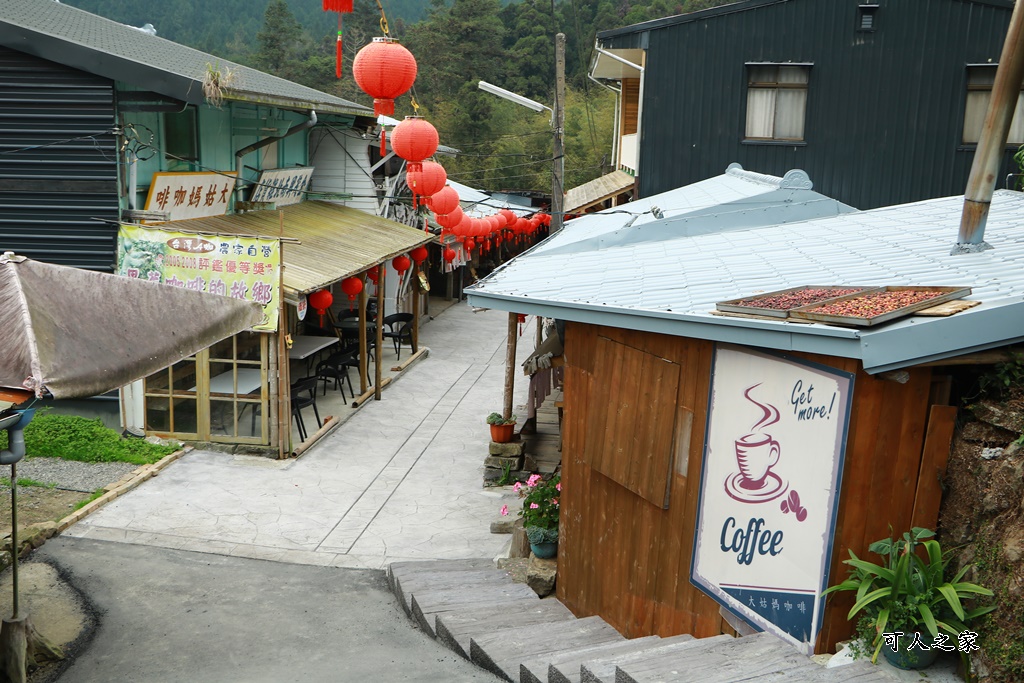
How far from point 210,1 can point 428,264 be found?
77.4 m

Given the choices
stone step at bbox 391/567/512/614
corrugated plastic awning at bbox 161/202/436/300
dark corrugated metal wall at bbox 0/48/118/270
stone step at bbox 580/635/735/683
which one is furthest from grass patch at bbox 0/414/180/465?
stone step at bbox 580/635/735/683

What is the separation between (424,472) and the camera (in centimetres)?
1470

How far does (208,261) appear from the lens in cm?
1387

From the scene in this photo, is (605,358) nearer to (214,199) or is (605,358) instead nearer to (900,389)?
(900,389)

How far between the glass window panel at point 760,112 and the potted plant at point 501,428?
9486 mm

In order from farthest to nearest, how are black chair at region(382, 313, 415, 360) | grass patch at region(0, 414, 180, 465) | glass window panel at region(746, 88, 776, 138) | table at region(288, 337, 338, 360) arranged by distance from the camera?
black chair at region(382, 313, 415, 360) < glass window panel at region(746, 88, 776, 138) < table at region(288, 337, 338, 360) < grass patch at region(0, 414, 180, 465)

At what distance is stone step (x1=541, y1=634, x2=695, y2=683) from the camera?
564 centimetres

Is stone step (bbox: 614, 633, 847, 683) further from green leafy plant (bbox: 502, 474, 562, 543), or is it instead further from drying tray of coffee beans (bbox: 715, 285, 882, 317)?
green leafy plant (bbox: 502, 474, 562, 543)

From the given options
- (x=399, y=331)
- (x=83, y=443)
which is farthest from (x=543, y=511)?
(x=399, y=331)

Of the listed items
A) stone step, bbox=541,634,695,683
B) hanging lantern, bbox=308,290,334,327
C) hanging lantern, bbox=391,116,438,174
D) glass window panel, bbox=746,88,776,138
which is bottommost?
stone step, bbox=541,634,695,683

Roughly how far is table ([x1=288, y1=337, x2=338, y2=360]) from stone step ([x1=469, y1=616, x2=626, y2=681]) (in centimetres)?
1037

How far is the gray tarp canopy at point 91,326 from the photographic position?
608 centimetres

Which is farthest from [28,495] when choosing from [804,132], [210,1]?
[210,1]

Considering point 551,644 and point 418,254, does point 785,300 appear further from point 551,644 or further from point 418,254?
point 418,254
